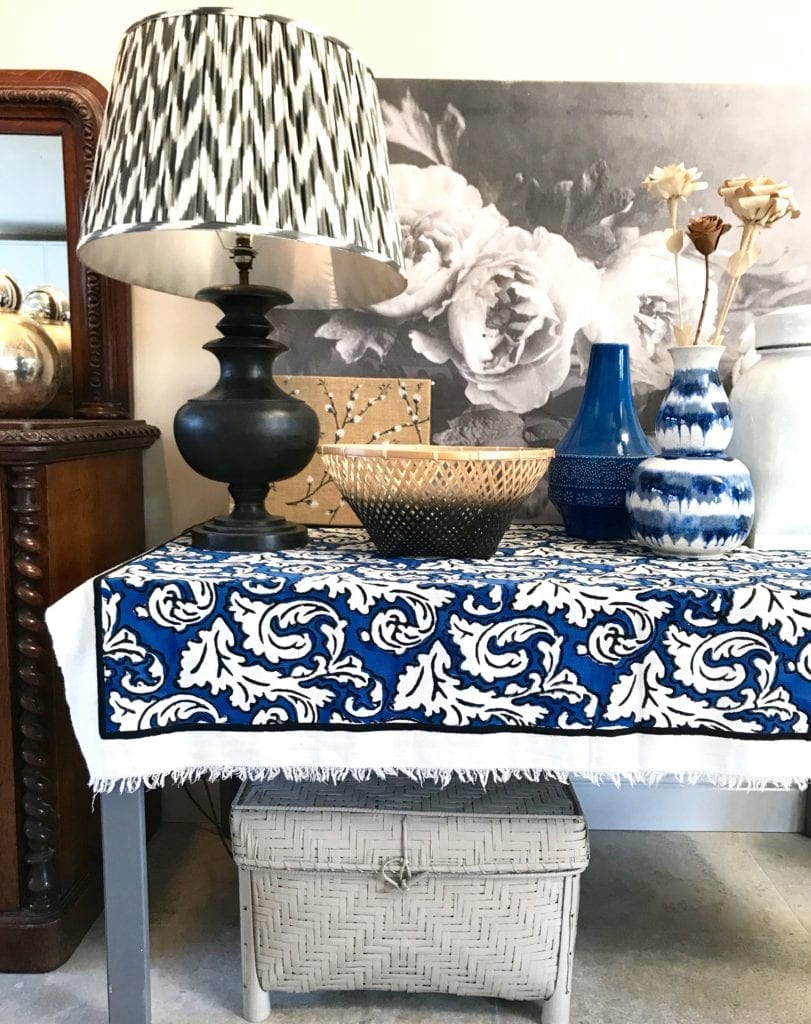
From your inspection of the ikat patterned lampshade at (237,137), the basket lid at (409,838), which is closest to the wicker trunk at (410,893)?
the basket lid at (409,838)

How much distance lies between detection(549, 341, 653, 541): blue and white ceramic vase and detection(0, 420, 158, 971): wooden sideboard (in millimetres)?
748

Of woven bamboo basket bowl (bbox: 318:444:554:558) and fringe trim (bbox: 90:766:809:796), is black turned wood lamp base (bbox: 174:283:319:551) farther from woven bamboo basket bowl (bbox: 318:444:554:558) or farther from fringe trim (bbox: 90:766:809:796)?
fringe trim (bbox: 90:766:809:796)

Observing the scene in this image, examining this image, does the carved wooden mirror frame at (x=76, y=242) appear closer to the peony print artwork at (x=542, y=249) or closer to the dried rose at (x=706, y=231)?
the peony print artwork at (x=542, y=249)

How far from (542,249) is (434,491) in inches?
25.9

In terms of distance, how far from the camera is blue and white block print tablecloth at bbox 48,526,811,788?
87 centimetres

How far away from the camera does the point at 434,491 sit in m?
0.96

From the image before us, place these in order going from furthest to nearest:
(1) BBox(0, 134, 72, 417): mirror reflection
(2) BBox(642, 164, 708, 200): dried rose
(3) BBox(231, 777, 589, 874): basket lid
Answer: (1) BBox(0, 134, 72, 417): mirror reflection, (2) BBox(642, 164, 708, 200): dried rose, (3) BBox(231, 777, 589, 874): basket lid

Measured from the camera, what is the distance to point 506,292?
1.40 m

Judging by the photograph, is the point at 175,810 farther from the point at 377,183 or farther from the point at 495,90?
the point at 495,90

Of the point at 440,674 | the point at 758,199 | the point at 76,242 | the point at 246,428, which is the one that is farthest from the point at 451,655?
the point at 76,242

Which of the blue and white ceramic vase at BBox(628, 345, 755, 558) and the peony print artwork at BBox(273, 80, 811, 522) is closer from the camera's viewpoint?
the blue and white ceramic vase at BBox(628, 345, 755, 558)

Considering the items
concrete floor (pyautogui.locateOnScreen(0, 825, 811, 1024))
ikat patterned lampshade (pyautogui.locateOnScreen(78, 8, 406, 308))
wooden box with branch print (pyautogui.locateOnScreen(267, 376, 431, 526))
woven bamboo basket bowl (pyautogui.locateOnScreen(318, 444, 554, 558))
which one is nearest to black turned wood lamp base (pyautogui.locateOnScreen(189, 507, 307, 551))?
woven bamboo basket bowl (pyautogui.locateOnScreen(318, 444, 554, 558))

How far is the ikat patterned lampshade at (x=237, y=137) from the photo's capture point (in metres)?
0.88

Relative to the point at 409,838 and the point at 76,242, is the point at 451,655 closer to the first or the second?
the point at 409,838
